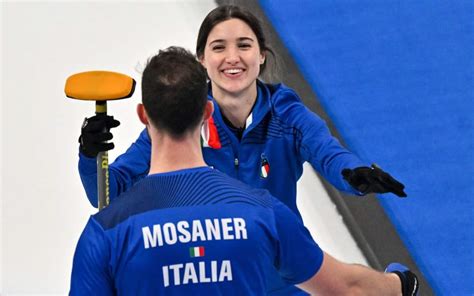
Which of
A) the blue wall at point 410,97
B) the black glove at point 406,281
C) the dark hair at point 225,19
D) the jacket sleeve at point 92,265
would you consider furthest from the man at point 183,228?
the blue wall at point 410,97

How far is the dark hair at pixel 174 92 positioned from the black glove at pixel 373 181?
78 cm

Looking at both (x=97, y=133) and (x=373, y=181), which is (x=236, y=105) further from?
(x=373, y=181)

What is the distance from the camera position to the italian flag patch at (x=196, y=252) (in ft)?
6.82

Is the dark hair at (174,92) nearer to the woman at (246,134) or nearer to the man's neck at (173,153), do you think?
the man's neck at (173,153)

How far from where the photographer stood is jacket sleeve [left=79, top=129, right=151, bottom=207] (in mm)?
3148

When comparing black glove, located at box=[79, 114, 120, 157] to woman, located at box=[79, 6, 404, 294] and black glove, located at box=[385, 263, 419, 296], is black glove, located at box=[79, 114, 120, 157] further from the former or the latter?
black glove, located at box=[385, 263, 419, 296]

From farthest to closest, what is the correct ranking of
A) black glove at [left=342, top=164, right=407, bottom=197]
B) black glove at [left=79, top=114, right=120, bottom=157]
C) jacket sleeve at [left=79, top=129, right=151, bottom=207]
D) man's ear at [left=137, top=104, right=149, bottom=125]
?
jacket sleeve at [left=79, top=129, right=151, bottom=207] → black glove at [left=79, top=114, right=120, bottom=157] → black glove at [left=342, top=164, right=407, bottom=197] → man's ear at [left=137, top=104, right=149, bottom=125]

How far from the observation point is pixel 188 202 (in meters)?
2.12

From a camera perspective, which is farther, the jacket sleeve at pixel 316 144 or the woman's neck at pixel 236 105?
the woman's neck at pixel 236 105

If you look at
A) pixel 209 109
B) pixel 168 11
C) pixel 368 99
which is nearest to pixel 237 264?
pixel 209 109

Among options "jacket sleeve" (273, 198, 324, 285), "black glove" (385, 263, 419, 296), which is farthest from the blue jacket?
"jacket sleeve" (273, 198, 324, 285)

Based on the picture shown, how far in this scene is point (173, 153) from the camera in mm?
2146

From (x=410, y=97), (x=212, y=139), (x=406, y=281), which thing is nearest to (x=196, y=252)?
(x=406, y=281)

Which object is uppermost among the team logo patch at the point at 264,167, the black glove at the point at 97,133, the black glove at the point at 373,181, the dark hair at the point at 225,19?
the dark hair at the point at 225,19
